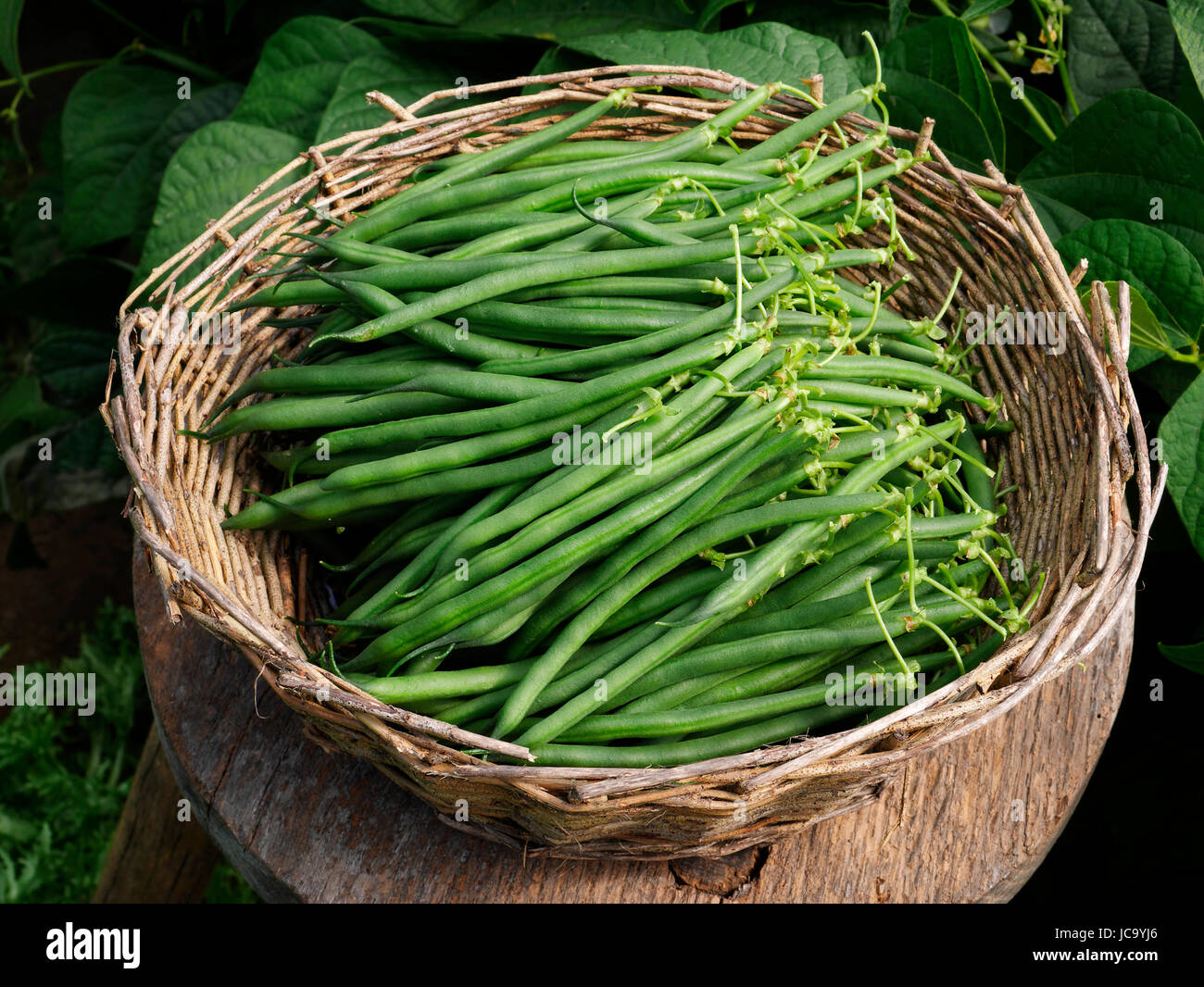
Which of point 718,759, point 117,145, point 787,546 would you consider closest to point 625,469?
point 787,546

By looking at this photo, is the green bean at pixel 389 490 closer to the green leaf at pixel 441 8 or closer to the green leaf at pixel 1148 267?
the green leaf at pixel 1148 267

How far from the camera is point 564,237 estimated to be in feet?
5.11

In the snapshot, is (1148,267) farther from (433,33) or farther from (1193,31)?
(433,33)

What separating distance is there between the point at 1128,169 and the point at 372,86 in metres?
1.45

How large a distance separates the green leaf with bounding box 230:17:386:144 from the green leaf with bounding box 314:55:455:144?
0.05 meters

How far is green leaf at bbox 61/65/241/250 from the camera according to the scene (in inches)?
94.7

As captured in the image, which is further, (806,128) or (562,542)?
(806,128)

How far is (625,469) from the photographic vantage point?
1.34 meters

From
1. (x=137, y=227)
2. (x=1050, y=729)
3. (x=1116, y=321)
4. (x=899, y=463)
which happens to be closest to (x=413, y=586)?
(x=899, y=463)

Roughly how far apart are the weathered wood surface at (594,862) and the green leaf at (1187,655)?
84mm

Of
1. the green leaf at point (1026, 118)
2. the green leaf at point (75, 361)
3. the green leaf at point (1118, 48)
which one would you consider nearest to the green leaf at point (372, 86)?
the green leaf at point (75, 361)

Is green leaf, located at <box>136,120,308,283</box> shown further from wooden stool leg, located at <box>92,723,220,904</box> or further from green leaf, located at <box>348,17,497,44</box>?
wooden stool leg, located at <box>92,723,220,904</box>

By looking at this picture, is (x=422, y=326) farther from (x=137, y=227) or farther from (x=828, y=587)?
(x=137, y=227)

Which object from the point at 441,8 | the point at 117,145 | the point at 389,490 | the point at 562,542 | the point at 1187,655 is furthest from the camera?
the point at 117,145
